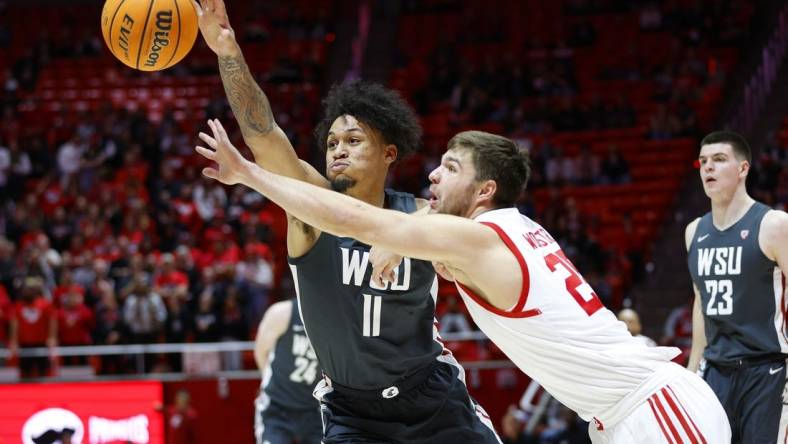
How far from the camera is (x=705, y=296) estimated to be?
6000 mm

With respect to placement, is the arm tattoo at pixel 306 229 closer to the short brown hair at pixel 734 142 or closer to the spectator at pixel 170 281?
the short brown hair at pixel 734 142

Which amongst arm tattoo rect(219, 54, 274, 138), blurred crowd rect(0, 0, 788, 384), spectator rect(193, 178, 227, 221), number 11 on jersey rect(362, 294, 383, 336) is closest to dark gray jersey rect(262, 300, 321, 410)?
number 11 on jersey rect(362, 294, 383, 336)

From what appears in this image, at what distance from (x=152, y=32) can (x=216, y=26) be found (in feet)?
1.98

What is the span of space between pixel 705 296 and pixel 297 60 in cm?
1523

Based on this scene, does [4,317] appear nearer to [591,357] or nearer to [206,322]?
[206,322]

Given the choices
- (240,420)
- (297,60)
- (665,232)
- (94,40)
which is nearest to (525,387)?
(240,420)

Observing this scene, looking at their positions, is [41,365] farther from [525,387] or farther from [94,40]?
[94,40]

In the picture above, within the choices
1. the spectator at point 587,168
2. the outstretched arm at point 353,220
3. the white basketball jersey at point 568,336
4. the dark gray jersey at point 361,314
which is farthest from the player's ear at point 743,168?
the spectator at point 587,168

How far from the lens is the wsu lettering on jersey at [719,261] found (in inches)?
233

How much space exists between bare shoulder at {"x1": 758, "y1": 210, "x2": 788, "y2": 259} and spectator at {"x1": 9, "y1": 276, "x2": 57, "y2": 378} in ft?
28.8

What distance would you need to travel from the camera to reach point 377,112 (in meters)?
4.80

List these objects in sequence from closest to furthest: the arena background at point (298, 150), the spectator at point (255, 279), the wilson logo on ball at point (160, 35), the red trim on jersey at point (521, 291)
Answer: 1. the red trim on jersey at point (521, 291)
2. the wilson logo on ball at point (160, 35)
3. the arena background at point (298, 150)
4. the spectator at point (255, 279)

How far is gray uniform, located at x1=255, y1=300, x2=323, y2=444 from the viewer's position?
7.00m

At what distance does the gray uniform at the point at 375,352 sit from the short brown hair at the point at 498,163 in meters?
0.63
